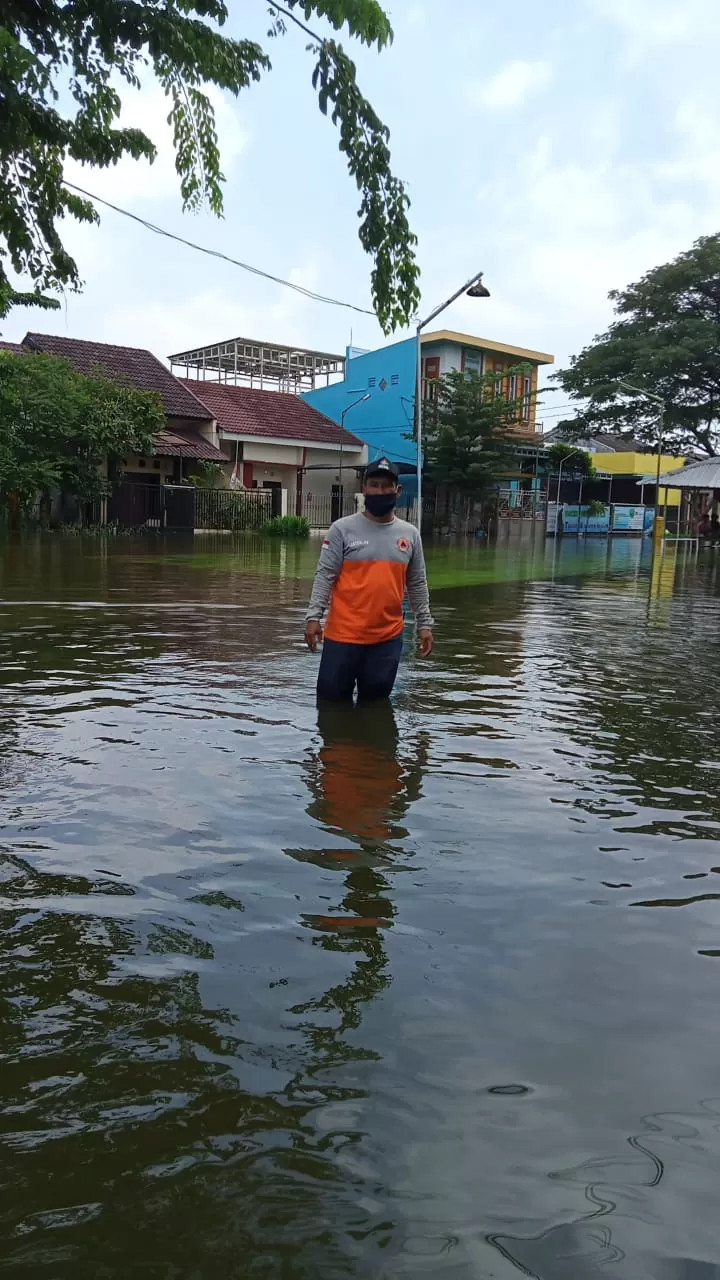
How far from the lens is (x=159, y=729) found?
6031mm

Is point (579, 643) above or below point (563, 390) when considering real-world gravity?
below

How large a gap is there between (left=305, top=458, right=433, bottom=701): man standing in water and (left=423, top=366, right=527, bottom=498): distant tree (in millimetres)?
32521

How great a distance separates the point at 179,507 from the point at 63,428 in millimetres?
6683

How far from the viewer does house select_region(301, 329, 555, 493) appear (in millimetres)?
41188

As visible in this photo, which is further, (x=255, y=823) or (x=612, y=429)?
(x=612, y=429)

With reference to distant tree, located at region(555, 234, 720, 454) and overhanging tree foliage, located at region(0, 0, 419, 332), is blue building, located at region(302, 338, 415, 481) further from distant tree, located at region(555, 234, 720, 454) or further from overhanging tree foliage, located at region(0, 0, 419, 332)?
overhanging tree foliage, located at region(0, 0, 419, 332)

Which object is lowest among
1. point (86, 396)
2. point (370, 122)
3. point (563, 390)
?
point (370, 122)

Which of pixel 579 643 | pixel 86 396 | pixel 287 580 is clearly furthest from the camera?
pixel 86 396

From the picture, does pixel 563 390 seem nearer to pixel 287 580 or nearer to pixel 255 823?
pixel 287 580

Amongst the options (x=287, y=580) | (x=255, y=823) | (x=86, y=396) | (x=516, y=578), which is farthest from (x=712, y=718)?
(x=86, y=396)

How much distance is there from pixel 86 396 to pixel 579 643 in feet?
76.9

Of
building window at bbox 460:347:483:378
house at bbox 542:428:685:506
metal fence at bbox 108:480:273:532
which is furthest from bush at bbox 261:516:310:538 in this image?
house at bbox 542:428:685:506

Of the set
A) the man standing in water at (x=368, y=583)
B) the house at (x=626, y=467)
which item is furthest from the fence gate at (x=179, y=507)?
the man standing in water at (x=368, y=583)

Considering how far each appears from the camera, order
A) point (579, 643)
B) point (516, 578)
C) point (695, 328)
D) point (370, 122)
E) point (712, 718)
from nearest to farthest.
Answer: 1. point (370, 122)
2. point (712, 718)
3. point (579, 643)
4. point (516, 578)
5. point (695, 328)
